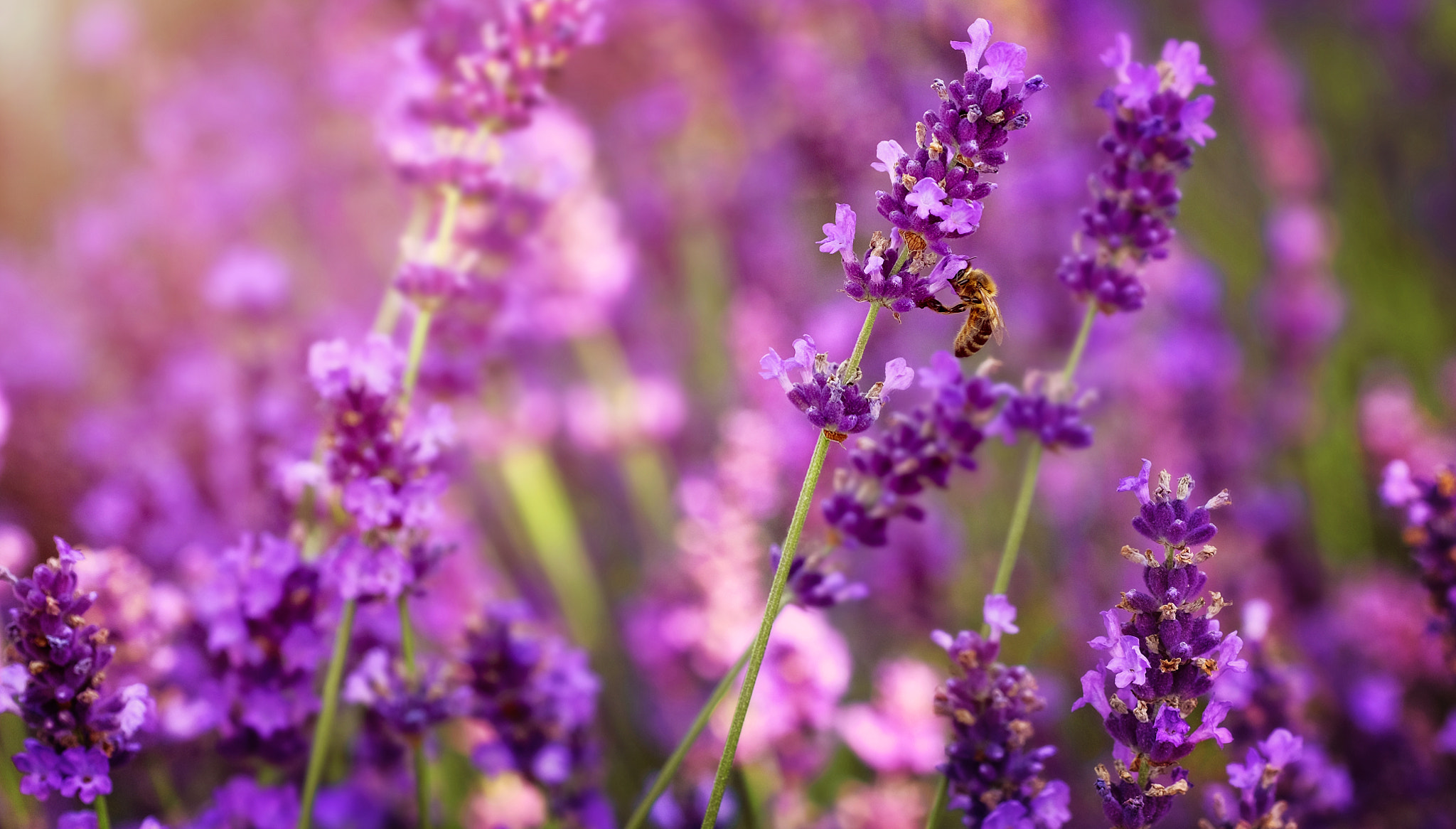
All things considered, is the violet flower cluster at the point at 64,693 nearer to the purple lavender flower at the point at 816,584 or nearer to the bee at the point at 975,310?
the purple lavender flower at the point at 816,584

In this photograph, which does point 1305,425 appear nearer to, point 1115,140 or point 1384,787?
point 1384,787

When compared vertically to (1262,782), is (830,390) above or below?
above

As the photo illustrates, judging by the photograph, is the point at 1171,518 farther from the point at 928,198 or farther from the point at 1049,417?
the point at 928,198

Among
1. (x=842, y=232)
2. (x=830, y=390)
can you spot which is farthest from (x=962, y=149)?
(x=830, y=390)

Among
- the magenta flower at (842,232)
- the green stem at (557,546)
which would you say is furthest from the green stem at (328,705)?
the green stem at (557,546)

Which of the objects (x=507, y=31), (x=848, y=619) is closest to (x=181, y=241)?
(x=507, y=31)

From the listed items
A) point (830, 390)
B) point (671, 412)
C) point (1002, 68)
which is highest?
point (671, 412)

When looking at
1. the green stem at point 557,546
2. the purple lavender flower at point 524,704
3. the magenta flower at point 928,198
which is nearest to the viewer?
the magenta flower at point 928,198
